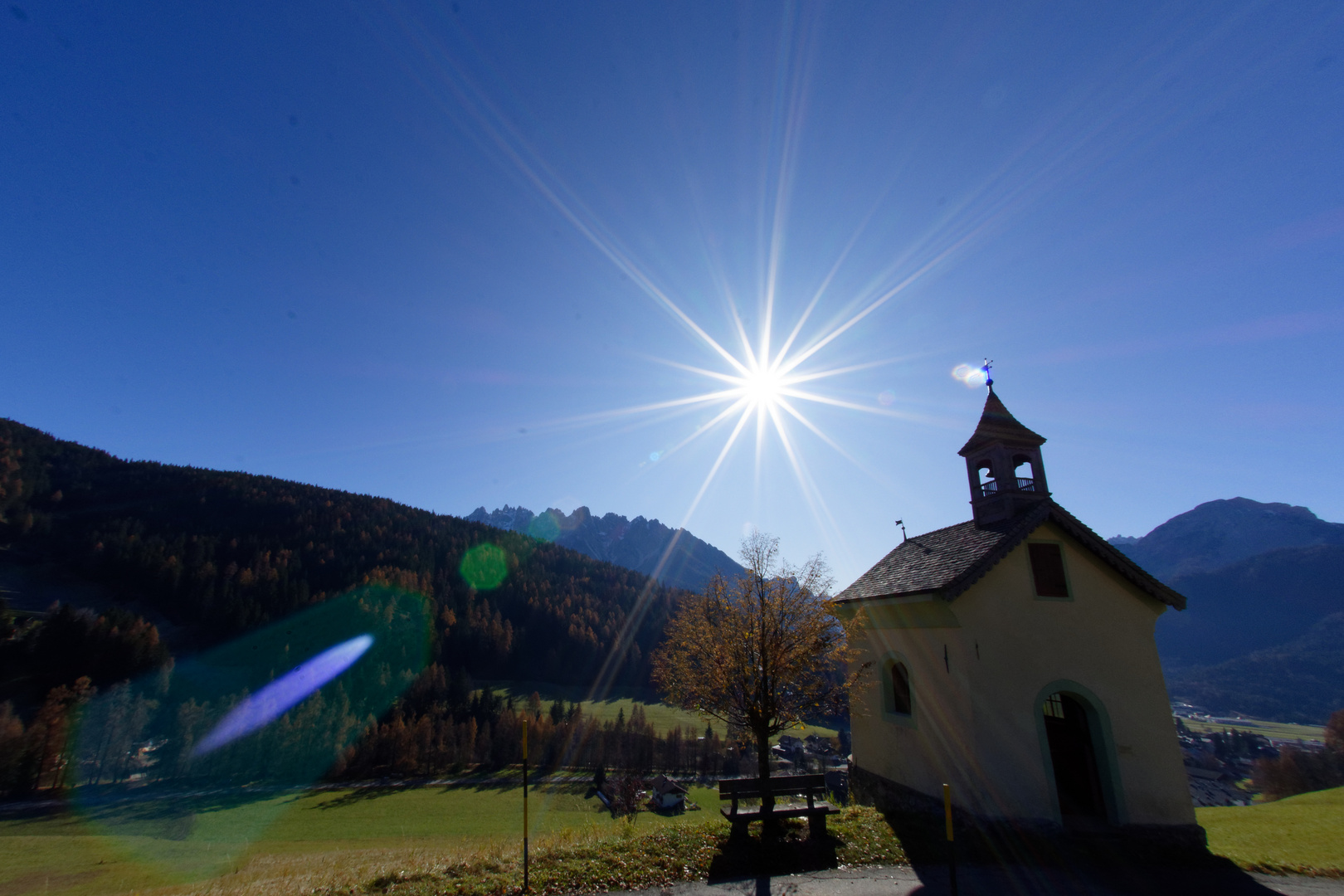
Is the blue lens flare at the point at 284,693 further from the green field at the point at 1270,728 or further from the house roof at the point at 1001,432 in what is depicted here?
the green field at the point at 1270,728

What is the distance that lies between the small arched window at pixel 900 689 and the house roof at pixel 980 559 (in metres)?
2.46

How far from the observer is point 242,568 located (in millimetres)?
130500

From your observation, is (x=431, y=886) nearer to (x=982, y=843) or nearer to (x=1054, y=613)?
(x=982, y=843)

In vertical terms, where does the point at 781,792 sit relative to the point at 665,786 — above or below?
above

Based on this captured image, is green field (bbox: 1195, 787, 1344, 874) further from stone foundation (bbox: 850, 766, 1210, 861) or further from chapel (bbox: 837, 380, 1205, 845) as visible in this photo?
chapel (bbox: 837, 380, 1205, 845)

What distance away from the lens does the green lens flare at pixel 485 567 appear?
505ft

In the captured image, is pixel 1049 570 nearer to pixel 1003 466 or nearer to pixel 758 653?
pixel 1003 466

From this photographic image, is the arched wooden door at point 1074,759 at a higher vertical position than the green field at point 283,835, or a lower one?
higher

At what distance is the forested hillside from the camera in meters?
99.5

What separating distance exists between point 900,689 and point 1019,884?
7.14 meters

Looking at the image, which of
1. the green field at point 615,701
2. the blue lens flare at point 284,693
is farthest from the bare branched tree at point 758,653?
the green field at point 615,701

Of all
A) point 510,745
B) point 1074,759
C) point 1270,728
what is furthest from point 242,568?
point 1270,728

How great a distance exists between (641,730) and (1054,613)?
96015mm

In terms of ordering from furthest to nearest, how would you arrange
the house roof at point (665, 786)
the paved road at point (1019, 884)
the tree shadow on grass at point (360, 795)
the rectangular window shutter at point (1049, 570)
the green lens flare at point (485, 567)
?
1. the green lens flare at point (485, 567)
2. the house roof at point (665, 786)
3. the tree shadow on grass at point (360, 795)
4. the rectangular window shutter at point (1049, 570)
5. the paved road at point (1019, 884)
